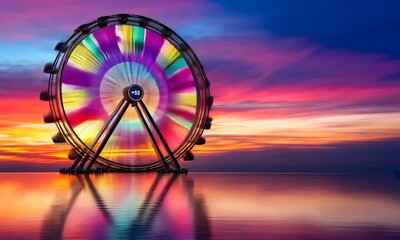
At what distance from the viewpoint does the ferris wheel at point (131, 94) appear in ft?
193

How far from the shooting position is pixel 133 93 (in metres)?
61.8

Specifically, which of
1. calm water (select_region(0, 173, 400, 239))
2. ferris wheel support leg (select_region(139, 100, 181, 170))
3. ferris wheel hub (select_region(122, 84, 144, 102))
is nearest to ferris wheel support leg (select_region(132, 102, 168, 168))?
ferris wheel support leg (select_region(139, 100, 181, 170))

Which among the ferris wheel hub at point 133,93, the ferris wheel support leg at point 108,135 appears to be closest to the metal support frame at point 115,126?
the ferris wheel support leg at point 108,135

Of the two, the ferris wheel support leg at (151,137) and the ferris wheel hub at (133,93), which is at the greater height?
the ferris wheel hub at (133,93)

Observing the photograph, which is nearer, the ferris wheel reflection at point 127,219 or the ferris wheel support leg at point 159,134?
the ferris wheel reflection at point 127,219

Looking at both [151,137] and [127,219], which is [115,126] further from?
[127,219]

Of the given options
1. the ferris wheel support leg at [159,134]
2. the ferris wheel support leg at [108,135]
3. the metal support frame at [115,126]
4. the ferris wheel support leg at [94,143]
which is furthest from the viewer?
the ferris wheel support leg at [159,134]

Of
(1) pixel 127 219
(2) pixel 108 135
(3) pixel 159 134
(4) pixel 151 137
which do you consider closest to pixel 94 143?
(2) pixel 108 135

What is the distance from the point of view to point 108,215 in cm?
2036

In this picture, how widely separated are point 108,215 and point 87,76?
4012 cm

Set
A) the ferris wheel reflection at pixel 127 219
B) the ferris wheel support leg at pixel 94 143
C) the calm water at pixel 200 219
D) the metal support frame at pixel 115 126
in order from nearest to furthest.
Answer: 1. the ferris wheel reflection at pixel 127 219
2. the calm water at pixel 200 219
3. the ferris wheel support leg at pixel 94 143
4. the metal support frame at pixel 115 126

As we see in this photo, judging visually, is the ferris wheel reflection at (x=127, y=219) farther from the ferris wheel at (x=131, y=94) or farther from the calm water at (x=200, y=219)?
the ferris wheel at (x=131, y=94)

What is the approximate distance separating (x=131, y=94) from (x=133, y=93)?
0.19 m

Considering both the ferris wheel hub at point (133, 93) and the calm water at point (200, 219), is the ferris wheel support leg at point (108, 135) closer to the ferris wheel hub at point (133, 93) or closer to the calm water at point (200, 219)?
the ferris wheel hub at point (133, 93)
